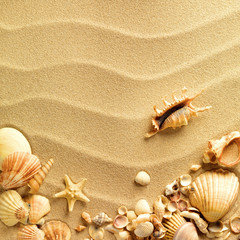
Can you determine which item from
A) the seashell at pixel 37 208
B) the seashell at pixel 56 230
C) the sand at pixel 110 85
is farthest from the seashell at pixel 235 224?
the seashell at pixel 37 208

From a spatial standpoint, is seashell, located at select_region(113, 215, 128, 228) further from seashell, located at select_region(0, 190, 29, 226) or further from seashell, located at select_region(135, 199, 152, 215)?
seashell, located at select_region(0, 190, 29, 226)

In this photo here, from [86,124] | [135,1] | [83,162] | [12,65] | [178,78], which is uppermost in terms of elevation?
[135,1]

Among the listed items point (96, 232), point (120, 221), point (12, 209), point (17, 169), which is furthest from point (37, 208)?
point (120, 221)

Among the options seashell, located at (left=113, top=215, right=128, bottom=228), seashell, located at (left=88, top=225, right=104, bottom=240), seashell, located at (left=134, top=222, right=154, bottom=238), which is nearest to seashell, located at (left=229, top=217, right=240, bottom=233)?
seashell, located at (left=134, top=222, right=154, bottom=238)

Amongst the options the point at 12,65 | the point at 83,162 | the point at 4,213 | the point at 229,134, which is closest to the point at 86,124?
the point at 83,162

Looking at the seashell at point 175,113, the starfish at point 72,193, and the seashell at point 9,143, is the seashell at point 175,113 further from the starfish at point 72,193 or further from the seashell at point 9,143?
the seashell at point 9,143

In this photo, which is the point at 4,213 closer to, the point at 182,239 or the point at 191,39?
the point at 182,239

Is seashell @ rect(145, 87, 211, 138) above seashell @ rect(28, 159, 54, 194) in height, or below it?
above

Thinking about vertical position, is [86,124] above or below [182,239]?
above
